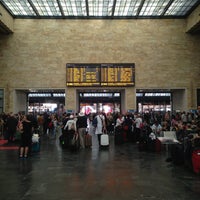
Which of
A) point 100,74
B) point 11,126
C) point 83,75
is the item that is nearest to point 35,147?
point 11,126

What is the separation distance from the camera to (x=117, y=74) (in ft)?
Answer: 79.9

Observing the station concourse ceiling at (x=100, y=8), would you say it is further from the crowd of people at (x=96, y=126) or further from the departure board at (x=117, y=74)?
the crowd of people at (x=96, y=126)

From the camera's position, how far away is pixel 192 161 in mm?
7355

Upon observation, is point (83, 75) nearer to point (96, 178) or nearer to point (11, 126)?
point (11, 126)

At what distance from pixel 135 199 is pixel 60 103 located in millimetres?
29613

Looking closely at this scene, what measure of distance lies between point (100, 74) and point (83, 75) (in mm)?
1571

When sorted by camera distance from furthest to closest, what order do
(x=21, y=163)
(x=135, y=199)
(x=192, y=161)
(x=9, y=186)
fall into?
1. (x=21, y=163)
2. (x=192, y=161)
3. (x=9, y=186)
4. (x=135, y=199)

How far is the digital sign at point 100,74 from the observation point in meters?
24.2

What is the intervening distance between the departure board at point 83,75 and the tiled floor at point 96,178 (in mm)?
14822

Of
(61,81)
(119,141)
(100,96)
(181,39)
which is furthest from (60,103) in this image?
(119,141)

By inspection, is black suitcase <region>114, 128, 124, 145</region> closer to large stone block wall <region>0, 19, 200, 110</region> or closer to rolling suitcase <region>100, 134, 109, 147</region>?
rolling suitcase <region>100, 134, 109, 147</region>

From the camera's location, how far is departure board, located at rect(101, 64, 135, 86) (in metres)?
24.2

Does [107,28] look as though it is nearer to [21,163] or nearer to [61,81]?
[61,81]

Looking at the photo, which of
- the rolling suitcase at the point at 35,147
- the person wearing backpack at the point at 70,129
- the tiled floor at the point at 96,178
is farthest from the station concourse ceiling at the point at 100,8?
the tiled floor at the point at 96,178
